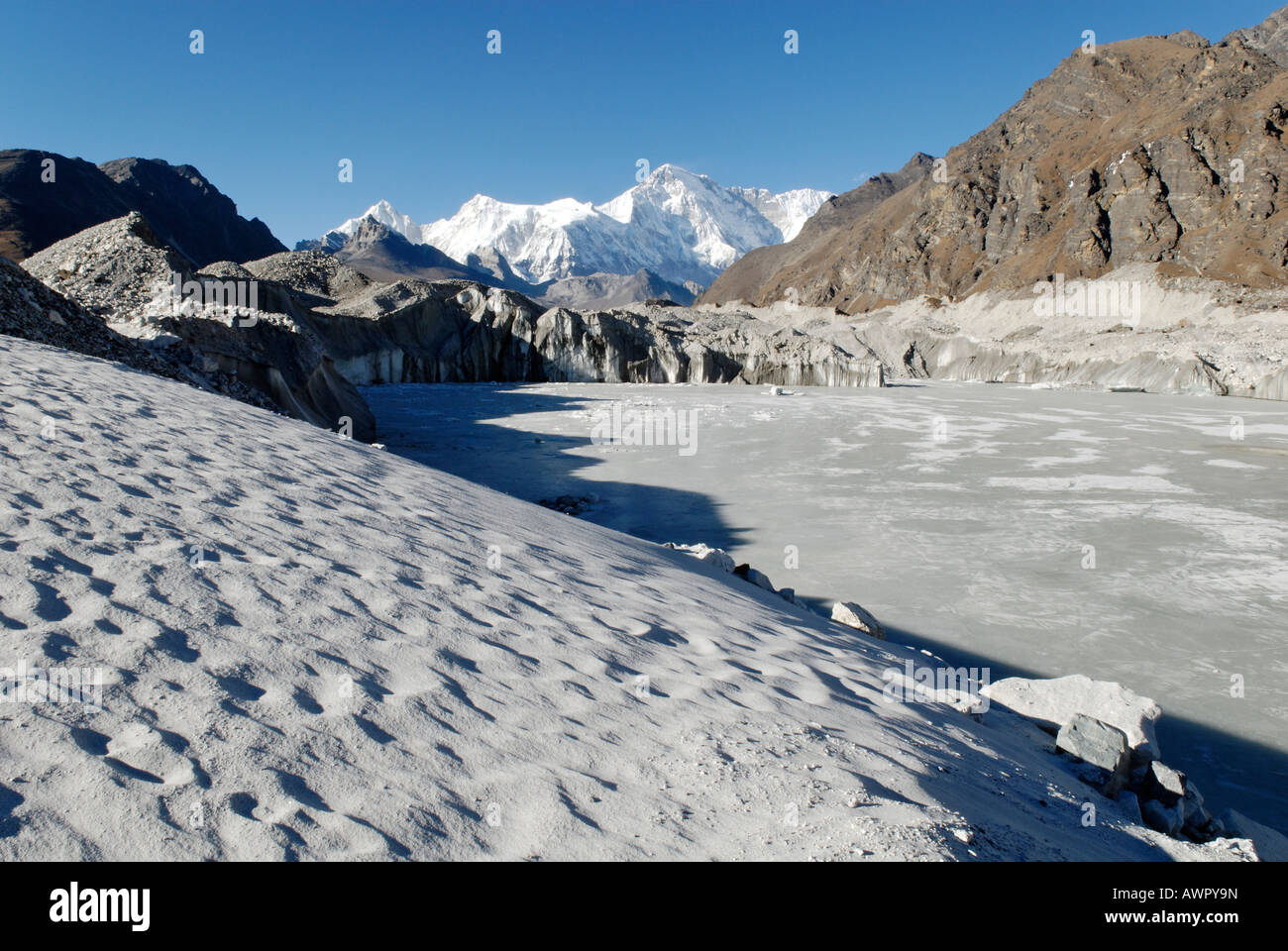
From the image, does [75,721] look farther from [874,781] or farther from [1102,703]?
[1102,703]

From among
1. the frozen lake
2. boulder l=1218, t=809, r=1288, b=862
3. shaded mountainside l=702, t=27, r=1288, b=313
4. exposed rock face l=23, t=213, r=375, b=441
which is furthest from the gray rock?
shaded mountainside l=702, t=27, r=1288, b=313

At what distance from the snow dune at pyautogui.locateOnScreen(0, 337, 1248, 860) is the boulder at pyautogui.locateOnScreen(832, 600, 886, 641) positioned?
1.91 ft

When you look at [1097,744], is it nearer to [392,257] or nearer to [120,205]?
[120,205]

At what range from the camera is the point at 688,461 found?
563 inches


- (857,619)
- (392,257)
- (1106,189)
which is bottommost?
(857,619)

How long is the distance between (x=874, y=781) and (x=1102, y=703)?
2504mm

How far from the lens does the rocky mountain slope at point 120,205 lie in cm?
6556

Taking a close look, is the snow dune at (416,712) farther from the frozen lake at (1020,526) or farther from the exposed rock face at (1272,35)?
the exposed rock face at (1272,35)

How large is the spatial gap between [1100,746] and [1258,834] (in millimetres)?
674

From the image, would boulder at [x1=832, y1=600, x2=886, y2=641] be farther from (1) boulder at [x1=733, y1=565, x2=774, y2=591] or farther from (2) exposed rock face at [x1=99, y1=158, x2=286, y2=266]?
(2) exposed rock face at [x1=99, y1=158, x2=286, y2=266]

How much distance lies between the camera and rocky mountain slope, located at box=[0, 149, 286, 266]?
65562 mm

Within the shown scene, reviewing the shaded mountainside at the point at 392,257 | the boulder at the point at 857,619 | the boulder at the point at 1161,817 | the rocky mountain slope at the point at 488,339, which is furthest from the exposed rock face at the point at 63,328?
the shaded mountainside at the point at 392,257

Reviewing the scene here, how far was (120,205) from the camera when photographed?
3125 inches

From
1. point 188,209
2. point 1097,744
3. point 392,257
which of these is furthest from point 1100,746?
point 392,257
